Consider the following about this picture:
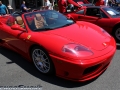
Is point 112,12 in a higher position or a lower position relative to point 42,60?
higher

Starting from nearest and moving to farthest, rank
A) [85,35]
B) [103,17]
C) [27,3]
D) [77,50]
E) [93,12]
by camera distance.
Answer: [77,50], [85,35], [103,17], [93,12], [27,3]

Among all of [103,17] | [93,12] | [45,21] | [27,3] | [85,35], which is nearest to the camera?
[85,35]

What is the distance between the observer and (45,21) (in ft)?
13.1

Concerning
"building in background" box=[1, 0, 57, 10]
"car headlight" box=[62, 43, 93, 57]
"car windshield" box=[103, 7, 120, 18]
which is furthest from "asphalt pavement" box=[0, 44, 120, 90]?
"building in background" box=[1, 0, 57, 10]

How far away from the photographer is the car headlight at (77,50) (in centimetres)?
288

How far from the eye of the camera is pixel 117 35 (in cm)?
535

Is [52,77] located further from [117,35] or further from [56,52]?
[117,35]

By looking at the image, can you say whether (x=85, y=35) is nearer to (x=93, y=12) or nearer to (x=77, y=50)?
(x=77, y=50)

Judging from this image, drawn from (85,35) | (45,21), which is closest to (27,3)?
(45,21)

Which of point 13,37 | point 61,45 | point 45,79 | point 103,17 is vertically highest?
point 103,17

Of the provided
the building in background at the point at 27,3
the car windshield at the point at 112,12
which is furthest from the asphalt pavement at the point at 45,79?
the building in background at the point at 27,3

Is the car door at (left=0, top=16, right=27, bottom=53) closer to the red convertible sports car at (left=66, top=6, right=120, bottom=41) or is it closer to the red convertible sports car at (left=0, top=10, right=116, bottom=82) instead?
the red convertible sports car at (left=0, top=10, right=116, bottom=82)

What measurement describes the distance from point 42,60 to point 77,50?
2.64 feet

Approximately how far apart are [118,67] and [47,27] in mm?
1790
